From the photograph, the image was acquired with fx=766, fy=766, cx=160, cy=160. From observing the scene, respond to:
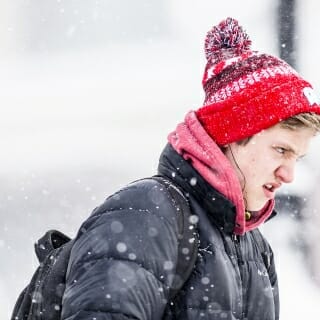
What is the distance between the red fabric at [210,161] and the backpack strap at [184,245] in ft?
0.49

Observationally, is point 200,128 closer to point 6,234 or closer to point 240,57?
point 240,57

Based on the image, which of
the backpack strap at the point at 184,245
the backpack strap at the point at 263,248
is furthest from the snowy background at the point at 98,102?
the backpack strap at the point at 184,245

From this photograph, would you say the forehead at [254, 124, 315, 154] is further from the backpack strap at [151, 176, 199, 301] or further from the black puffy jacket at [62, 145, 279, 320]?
the backpack strap at [151, 176, 199, 301]

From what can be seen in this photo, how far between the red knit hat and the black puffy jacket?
0.58 ft

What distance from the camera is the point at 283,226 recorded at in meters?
5.86

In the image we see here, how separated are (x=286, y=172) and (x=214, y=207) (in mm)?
256

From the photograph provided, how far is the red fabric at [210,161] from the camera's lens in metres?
2.00

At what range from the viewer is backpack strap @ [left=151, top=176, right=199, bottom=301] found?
5.84 ft

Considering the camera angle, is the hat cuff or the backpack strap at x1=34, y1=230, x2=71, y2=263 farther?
the hat cuff

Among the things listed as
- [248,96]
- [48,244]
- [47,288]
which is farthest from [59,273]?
[248,96]

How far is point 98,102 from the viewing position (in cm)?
621

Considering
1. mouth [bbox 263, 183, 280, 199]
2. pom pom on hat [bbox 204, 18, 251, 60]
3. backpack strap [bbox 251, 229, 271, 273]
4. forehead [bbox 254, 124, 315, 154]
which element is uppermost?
pom pom on hat [bbox 204, 18, 251, 60]

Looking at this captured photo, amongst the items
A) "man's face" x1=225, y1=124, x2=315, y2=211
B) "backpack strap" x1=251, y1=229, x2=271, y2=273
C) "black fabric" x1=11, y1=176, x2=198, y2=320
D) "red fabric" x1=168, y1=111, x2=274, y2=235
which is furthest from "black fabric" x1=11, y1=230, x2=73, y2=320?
"backpack strap" x1=251, y1=229, x2=271, y2=273

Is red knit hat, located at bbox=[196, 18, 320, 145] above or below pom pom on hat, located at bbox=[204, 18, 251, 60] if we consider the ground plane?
below
